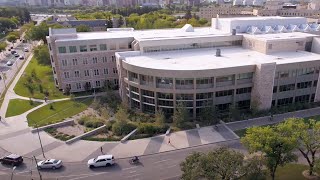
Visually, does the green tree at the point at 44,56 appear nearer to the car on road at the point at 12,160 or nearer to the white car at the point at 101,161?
the car on road at the point at 12,160

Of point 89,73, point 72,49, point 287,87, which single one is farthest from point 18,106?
point 287,87

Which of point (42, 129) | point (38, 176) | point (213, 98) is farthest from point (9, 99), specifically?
point (213, 98)

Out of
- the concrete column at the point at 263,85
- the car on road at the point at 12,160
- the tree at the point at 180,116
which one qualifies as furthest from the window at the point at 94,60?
the concrete column at the point at 263,85

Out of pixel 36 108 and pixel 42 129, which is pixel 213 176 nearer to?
pixel 42 129

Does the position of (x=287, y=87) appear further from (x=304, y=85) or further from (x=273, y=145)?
(x=273, y=145)

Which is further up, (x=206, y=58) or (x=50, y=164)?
(x=206, y=58)

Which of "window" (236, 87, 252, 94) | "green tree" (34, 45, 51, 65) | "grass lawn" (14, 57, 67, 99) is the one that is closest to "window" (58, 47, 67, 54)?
"grass lawn" (14, 57, 67, 99)

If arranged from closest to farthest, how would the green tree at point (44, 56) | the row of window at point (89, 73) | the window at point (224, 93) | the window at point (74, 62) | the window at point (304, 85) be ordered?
the window at point (224, 93) → the window at point (304, 85) → the window at point (74, 62) → the row of window at point (89, 73) → the green tree at point (44, 56)
